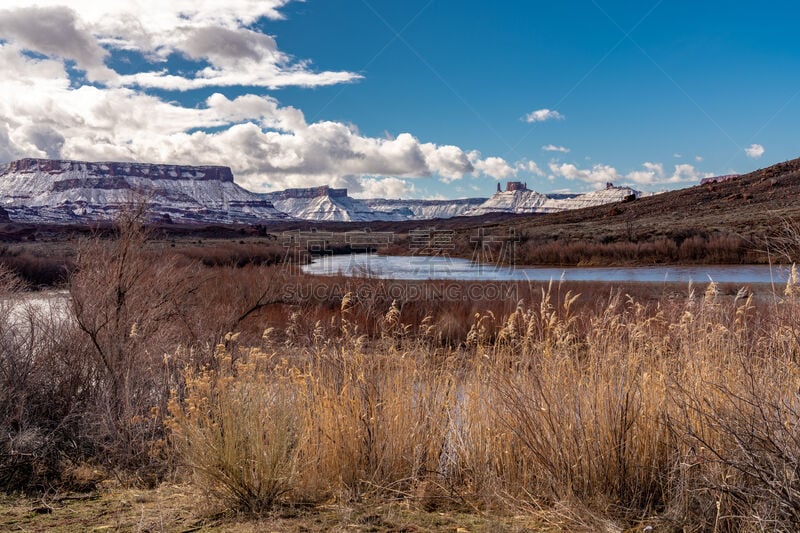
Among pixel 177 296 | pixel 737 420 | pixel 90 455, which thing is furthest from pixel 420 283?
pixel 737 420

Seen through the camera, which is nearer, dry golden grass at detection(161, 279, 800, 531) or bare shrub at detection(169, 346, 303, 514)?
dry golden grass at detection(161, 279, 800, 531)

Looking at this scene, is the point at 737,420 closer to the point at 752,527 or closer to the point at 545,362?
the point at 752,527

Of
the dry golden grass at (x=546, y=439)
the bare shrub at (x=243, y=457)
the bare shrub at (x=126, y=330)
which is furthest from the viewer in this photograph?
the bare shrub at (x=126, y=330)

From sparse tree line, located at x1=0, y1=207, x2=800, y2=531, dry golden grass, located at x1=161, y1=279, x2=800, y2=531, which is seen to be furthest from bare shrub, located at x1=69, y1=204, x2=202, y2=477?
dry golden grass, located at x1=161, y1=279, x2=800, y2=531

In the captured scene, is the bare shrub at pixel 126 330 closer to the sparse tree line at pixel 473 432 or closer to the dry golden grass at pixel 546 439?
the sparse tree line at pixel 473 432

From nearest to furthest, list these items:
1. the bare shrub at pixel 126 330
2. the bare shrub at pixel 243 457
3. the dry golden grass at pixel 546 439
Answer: the dry golden grass at pixel 546 439
the bare shrub at pixel 243 457
the bare shrub at pixel 126 330

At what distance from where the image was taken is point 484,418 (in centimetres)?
636

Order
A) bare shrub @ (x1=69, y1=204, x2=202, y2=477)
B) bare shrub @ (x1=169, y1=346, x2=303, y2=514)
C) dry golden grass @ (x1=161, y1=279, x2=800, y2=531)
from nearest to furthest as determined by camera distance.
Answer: dry golden grass @ (x1=161, y1=279, x2=800, y2=531) → bare shrub @ (x1=169, y1=346, x2=303, y2=514) → bare shrub @ (x1=69, y1=204, x2=202, y2=477)

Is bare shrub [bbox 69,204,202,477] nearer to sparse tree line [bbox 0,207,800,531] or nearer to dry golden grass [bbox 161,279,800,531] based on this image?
sparse tree line [bbox 0,207,800,531]

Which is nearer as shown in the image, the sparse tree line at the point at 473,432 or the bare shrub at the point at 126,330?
the sparse tree line at the point at 473,432

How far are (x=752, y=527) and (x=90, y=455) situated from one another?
23.8 ft

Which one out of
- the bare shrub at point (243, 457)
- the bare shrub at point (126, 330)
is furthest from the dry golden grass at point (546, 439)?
the bare shrub at point (126, 330)

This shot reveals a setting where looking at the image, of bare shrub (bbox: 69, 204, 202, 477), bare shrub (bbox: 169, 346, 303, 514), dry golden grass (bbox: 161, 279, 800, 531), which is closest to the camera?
dry golden grass (bbox: 161, 279, 800, 531)

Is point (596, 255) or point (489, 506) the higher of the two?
point (596, 255)
